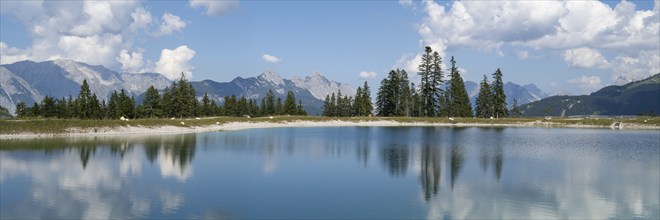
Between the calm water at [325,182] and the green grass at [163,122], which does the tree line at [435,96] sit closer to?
the green grass at [163,122]

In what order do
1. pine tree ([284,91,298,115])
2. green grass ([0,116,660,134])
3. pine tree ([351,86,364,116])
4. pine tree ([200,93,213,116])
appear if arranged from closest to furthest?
green grass ([0,116,660,134]) → pine tree ([351,86,364,116]) → pine tree ([200,93,213,116]) → pine tree ([284,91,298,115])

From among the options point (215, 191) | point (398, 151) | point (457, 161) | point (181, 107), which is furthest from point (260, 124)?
point (215, 191)

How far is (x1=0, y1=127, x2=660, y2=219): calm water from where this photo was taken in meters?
21.8

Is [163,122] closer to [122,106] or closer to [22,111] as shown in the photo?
[122,106]

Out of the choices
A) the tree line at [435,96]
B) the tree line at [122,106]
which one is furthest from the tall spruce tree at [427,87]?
the tree line at [122,106]

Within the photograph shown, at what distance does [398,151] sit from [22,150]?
36416 mm

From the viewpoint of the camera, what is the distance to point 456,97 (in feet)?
420

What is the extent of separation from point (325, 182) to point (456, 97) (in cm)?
10399

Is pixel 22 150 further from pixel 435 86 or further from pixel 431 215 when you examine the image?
pixel 435 86

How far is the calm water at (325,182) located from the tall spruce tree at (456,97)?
3016 inches

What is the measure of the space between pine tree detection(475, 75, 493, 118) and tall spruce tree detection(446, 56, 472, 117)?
3312 millimetres

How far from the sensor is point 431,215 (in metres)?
20.9

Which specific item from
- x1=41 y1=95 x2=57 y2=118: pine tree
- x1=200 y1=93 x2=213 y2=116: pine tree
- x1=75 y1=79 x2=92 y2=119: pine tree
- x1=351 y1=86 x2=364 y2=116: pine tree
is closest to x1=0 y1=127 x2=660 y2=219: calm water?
x1=75 y1=79 x2=92 y2=119: pine tree

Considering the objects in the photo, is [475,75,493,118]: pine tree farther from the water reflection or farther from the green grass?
the water reflection
